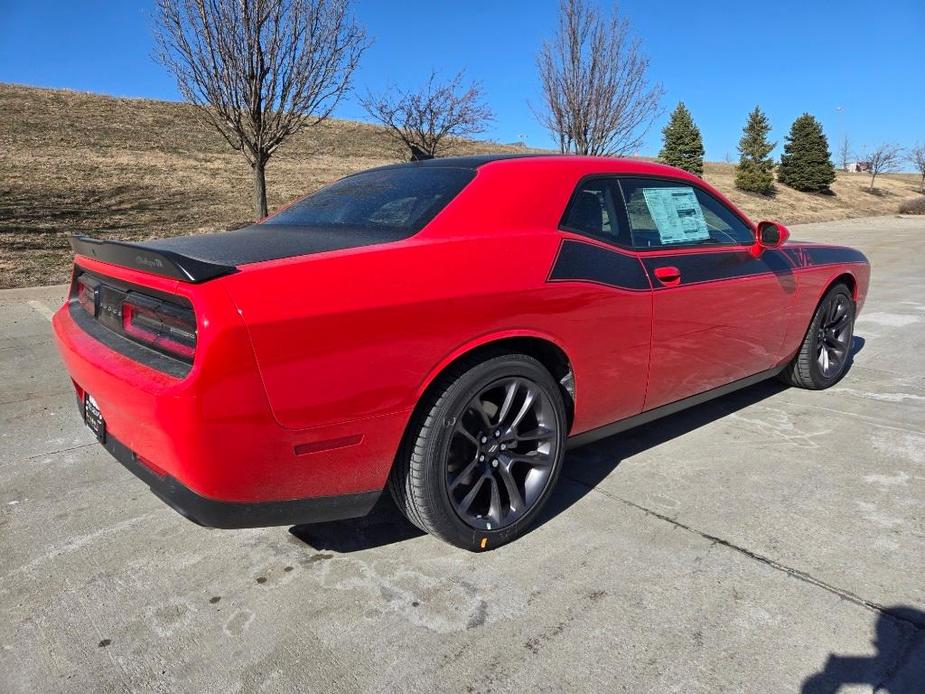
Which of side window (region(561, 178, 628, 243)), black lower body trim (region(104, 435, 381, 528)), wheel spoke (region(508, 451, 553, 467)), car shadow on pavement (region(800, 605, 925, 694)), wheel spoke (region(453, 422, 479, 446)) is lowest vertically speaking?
car shadow on pavement (region(800, 605, 925, 694))

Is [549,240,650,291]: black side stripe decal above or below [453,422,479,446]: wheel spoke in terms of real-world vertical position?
above

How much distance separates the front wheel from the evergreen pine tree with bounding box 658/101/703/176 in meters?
34.1

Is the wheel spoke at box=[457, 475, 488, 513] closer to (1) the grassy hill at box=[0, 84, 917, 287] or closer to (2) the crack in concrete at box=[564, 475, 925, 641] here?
(2) the crack in concrete at box=[564, 475, 925, 641]

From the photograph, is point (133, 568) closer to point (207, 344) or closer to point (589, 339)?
point (207, 344)

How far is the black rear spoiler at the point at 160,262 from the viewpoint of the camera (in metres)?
1.97

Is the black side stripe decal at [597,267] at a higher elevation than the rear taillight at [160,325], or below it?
higher

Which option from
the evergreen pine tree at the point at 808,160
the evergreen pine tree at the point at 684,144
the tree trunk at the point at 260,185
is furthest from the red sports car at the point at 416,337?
the evergreen pine tree at the point at 808,160

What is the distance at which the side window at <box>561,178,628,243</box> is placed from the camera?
2.84 metres

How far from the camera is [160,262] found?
2086 millimetres

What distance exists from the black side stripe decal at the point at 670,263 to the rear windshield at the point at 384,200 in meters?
0.53

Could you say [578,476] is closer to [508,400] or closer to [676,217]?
[508,400]

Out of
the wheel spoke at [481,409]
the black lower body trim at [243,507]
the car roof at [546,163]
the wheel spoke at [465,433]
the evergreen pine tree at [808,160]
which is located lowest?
the black lower body trim at [243,507]

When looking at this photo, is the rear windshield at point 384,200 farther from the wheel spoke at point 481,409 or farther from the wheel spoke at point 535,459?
the wheel spoke at point 535,459

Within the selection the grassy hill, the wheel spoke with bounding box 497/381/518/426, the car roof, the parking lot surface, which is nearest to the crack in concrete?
the parking lot surface
